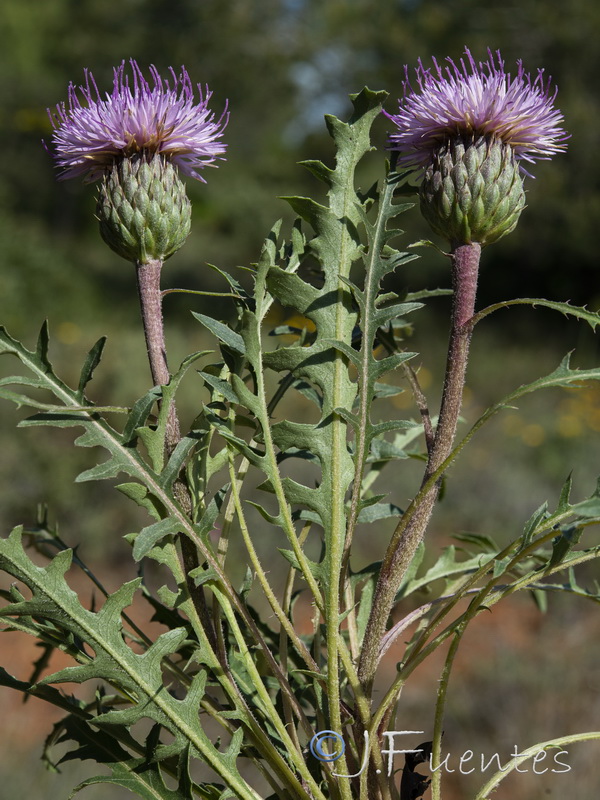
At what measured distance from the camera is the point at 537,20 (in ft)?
39.4

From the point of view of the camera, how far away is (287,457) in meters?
0.82

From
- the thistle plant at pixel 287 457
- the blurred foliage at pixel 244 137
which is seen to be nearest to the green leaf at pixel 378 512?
the thistle plant at pixel 287 457

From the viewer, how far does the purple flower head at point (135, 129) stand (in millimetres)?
855

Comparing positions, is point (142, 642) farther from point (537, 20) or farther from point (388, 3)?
point (388, 3)

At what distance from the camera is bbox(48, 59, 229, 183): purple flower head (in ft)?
2.81

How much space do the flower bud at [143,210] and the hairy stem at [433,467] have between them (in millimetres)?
302

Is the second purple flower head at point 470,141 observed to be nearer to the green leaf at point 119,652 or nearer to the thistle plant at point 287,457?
the thistle plant at point 287,457

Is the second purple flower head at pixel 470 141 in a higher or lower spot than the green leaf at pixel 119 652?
higher

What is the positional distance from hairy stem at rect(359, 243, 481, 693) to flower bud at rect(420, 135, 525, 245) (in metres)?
0.02

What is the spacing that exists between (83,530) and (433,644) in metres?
5.71

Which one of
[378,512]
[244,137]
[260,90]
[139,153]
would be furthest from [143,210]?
[244,137]

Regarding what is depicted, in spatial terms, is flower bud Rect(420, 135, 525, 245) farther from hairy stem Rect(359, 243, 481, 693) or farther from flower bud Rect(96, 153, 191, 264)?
flower bud Rect(96, 153, 191, 264)

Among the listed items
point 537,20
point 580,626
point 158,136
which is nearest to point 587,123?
point 537,20

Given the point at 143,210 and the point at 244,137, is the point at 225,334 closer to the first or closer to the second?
the point at 143,210
